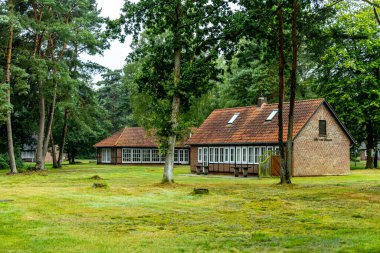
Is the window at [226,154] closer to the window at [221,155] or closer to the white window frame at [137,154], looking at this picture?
the window at [221,155]

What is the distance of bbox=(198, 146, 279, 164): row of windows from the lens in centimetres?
4056

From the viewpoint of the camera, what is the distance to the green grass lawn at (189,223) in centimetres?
1055

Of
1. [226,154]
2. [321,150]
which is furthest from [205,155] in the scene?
[321,150]

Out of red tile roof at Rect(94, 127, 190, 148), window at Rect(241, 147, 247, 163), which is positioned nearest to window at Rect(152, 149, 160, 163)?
red tile roof at Rect(94, 127, 190, 148)

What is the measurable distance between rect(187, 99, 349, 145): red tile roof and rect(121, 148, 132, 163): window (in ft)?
75.7

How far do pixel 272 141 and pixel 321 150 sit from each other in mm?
4631

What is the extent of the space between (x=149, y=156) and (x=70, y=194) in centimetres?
4806

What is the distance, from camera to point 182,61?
30.4 metres

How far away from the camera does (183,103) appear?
30016 mm

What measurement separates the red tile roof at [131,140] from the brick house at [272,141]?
885 inches

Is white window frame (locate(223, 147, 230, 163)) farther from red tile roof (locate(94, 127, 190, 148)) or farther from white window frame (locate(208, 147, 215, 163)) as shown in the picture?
red tile roof (locate(94, 127, 190, 148))

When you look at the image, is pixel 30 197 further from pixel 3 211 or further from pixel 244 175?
pixel 244 175

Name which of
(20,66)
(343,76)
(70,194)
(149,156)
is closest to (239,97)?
(343,76)

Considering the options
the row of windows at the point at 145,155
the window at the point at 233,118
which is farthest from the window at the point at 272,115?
the row of windows at the point at 145,155
